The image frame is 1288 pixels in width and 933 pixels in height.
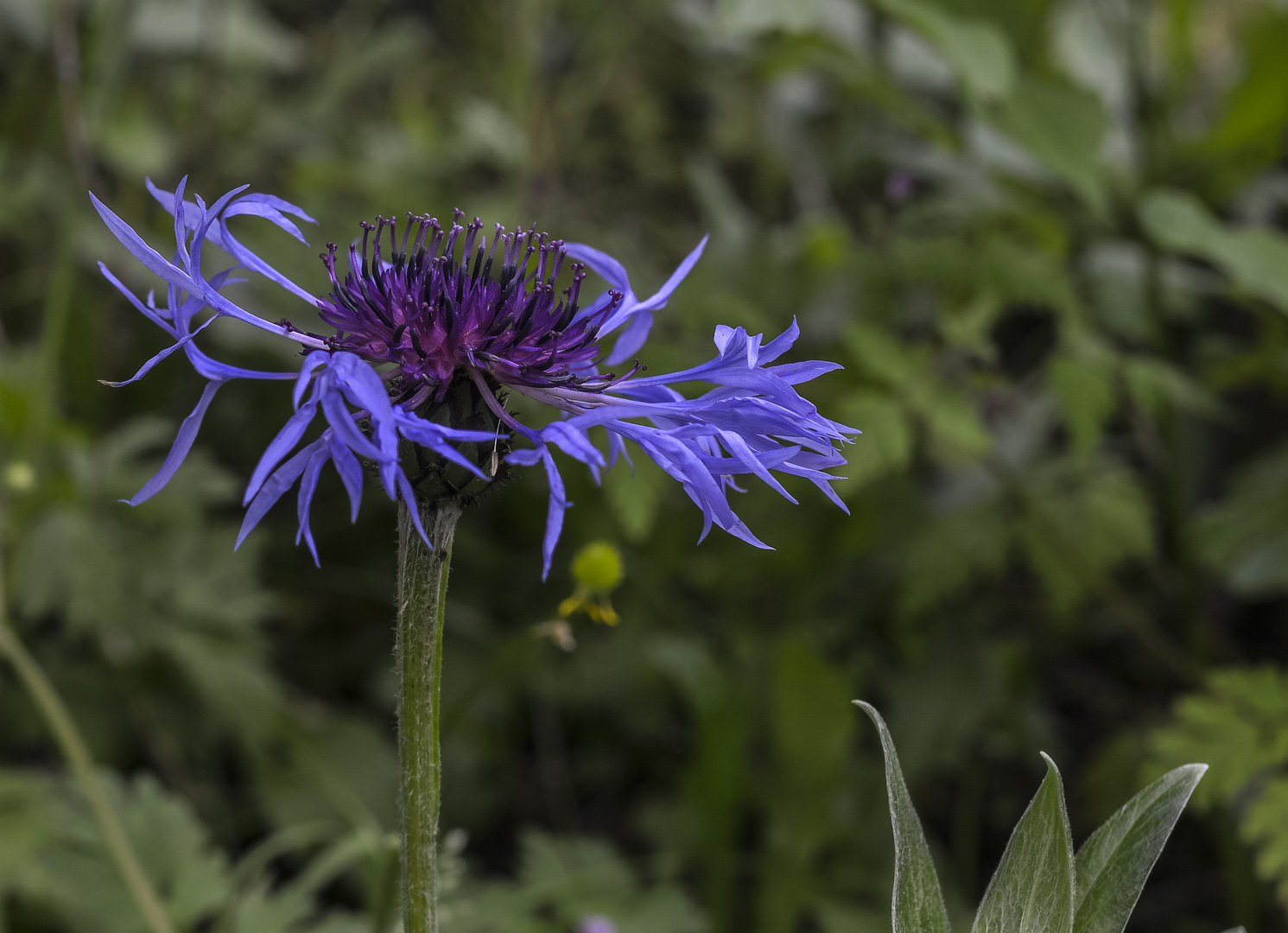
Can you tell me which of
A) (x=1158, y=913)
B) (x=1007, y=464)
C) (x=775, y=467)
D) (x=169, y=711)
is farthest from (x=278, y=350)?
(x=1158, y=913)

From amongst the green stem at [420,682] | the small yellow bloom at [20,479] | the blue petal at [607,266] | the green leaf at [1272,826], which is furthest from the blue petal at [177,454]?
the green leaf at [1272,826]

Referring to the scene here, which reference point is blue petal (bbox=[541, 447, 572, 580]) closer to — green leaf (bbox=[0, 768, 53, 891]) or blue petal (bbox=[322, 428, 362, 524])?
blue petal (bbox=[322, 428, 362, 524])

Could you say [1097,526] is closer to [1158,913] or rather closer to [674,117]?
[1158,913]

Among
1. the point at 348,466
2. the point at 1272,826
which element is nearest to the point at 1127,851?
the point at 348,466

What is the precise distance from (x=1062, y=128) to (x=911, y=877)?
1.27m

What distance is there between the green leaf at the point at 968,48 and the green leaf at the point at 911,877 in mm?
1117

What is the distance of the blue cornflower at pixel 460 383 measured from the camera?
572mm

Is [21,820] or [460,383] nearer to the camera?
[460,383]

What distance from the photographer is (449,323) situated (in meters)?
0.69

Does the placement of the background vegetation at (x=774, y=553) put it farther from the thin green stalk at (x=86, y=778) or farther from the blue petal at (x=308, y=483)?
the blue petal at (x=308, y=483)

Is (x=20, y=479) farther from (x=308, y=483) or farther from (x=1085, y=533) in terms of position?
(x=1085, y=533)

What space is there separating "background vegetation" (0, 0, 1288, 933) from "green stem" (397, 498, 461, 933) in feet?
1.14

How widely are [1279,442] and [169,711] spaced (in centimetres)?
207

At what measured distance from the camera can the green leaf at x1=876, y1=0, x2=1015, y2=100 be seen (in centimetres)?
147
